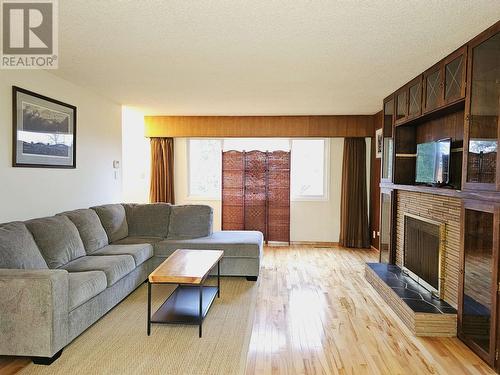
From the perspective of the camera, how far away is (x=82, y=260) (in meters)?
3.33

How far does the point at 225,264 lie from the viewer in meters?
4.20

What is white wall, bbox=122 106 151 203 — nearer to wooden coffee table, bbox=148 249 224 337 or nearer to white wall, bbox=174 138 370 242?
white wall, bbox=174 138 370 242

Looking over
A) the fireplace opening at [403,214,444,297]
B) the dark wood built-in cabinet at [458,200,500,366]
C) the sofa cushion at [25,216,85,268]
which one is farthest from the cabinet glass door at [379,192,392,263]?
the sofa cushion at [25,216,85,268]

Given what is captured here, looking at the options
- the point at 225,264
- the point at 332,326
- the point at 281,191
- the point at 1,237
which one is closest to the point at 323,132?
the point at 281,191

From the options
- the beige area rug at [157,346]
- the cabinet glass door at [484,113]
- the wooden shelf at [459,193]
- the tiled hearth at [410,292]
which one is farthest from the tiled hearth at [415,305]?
the beige area rug at [157,346]

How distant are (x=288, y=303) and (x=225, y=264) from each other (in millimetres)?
1009

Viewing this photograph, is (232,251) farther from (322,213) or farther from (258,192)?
(322,213)

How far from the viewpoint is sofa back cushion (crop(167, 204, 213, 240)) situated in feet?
15.1

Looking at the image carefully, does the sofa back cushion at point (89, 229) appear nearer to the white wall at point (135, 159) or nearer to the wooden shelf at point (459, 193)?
the white wall at point (135, 159)

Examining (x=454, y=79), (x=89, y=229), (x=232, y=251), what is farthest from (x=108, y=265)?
(x=454, y=79)

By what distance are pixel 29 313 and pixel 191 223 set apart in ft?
8.18

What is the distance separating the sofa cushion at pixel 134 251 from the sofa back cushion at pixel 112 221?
0.34m

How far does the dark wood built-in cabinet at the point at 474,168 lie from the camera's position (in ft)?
7.74

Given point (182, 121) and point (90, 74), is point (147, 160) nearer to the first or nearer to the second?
point (182, 121)
